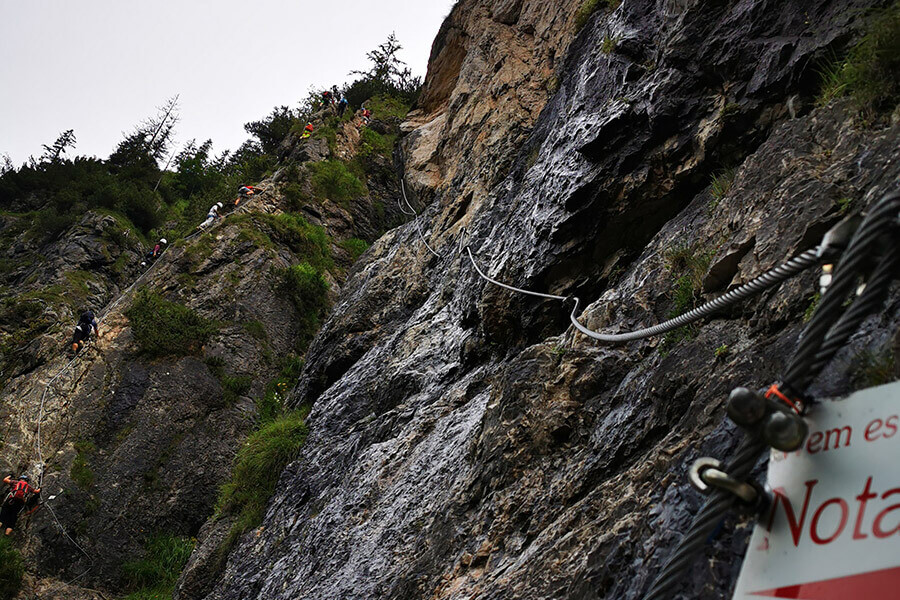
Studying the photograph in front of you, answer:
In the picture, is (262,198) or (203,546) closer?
(203,546)

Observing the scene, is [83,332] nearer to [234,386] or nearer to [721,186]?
[234,386]

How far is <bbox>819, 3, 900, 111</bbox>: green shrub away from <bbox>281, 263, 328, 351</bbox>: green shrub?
642 inches

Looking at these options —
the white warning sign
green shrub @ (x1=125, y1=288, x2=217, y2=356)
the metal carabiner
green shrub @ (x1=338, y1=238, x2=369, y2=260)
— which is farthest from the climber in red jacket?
the white warning sign

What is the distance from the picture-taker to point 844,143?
3.58m

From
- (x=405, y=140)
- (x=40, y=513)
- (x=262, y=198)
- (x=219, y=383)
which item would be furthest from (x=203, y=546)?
(x=262, y=198)

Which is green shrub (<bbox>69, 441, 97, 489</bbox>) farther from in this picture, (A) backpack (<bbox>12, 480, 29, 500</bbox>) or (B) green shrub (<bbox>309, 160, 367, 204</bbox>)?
(B) green shrub (<bbox>309, 160, 367, 204</bbox>)

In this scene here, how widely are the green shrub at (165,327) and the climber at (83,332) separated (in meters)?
0.97

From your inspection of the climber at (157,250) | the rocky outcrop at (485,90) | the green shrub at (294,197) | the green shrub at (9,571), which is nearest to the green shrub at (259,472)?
the green shrub at (9,571)

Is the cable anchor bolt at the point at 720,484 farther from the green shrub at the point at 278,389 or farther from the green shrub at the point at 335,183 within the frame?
the green shrub at the point at 335,183

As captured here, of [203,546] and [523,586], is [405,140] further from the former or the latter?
[523,586]

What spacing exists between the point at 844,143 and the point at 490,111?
9915 mm

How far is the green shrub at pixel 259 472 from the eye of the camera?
975 centimetres

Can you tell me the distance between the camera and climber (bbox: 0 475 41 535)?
12.8 m

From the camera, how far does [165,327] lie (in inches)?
650
